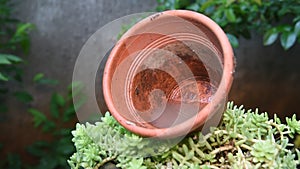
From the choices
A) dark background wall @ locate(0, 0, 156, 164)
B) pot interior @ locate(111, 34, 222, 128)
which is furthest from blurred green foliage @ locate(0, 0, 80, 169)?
pot interior @ locate(111, 34, 222, 128)

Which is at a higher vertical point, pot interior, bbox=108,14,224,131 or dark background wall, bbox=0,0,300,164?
dark background wall, bbox=0,0,300,164

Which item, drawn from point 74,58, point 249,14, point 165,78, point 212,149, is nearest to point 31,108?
point 74,58

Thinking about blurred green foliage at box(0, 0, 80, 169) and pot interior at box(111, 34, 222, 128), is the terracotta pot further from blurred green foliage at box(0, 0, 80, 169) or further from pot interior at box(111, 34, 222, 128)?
blurred green foliage at box(0, 0, 80, 169)

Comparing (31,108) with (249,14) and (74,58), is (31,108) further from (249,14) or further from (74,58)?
(249,14)

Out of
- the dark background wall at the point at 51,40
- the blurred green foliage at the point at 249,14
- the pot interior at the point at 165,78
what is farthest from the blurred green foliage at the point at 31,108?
the pot interior at the point at 165,78

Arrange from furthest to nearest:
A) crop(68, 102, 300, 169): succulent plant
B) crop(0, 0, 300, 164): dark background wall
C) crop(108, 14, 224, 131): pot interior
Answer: crop(0, 0, 300, 164): dark background wall → crop(108, 14, 224, 131): pot interior → crop(68, 102, 300, 169): succulent plant

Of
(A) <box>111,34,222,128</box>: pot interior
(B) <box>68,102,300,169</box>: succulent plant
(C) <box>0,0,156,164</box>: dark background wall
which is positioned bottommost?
(B) <box>68,102,300,169</box>: succulent plant

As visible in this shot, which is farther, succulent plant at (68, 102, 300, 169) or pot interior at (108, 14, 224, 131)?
pot interior at (108, 14, 224, 131)
